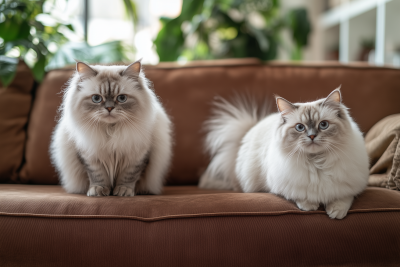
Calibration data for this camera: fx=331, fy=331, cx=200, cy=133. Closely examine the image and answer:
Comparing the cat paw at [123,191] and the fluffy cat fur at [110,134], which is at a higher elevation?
the fluffy cat fur at [110,134]

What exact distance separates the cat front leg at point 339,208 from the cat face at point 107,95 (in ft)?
3.01

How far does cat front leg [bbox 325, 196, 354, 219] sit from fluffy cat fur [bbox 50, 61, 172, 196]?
831mm

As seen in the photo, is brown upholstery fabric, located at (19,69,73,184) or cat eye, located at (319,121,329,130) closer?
cat eye, located at (319,121,329,130)

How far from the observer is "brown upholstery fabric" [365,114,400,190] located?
4.93 ft

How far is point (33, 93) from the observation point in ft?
7.25

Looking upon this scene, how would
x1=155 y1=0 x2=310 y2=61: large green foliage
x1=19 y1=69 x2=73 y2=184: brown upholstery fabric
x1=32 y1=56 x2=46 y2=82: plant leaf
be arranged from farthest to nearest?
1. x1=155 y1=0 x2=310 y2=61: large green foliage
2. x1=32 y1=56 x2=46 y2=82: plant leaf
3. x1=19 y1=69 x2=73 y2=184: brown upholstery fabric

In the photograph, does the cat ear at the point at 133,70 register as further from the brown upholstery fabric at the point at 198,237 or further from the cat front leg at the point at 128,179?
the brown upholstery fabric at the point at 198,237

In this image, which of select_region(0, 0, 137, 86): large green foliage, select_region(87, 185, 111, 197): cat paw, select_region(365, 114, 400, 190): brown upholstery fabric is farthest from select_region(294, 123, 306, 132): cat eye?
select_region(0, 0, 137, 86): large green foliage

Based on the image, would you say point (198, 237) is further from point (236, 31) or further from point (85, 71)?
point (236, 31)

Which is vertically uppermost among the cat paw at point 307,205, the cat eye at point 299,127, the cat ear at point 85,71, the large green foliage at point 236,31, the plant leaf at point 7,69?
the large green foliage at point 236,31

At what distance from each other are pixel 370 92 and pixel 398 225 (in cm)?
99

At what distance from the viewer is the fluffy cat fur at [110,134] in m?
1.49

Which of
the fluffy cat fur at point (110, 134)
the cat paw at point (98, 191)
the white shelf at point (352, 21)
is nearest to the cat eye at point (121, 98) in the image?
the fluffy cat fur at point (110, 134)

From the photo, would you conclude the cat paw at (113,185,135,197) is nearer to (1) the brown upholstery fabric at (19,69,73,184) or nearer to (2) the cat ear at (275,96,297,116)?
(1) the brown upholstery fabric at (19,69,73,184)
